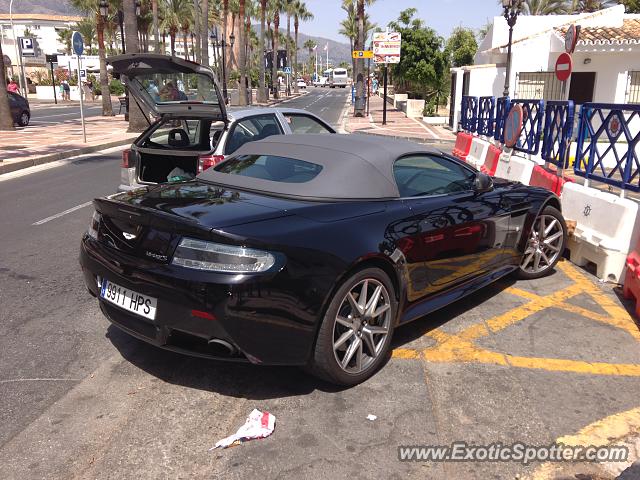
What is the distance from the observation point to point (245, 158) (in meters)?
4.40

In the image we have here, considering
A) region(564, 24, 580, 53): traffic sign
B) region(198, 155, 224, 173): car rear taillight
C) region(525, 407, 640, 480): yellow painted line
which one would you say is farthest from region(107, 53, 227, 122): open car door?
region(564, 24, 580, 53): traffic sign

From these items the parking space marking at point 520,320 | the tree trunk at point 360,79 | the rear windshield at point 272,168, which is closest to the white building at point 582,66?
the tree trunk at point 360,79

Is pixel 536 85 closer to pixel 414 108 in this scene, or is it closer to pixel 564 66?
pixel 414 108

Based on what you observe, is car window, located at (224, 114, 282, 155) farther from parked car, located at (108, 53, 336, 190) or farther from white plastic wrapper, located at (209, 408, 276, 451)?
white plastic wrapper, located at (209, 408, 276, 451)

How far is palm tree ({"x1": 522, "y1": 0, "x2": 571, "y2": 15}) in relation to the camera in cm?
4813

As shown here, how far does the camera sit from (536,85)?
22.6 metres

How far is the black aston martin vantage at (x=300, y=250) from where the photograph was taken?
2.95m

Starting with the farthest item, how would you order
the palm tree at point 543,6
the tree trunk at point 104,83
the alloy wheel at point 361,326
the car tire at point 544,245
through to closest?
the palm tree at point 543,6 → the tree trunk at point 104,83 → the car tire at point 544,245 → the alloy wheel at point 361,326

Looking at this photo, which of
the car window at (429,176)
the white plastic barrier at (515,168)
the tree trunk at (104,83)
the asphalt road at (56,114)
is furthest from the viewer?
the tree trunk at (104,83)

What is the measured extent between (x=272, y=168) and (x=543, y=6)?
52150 millimetres

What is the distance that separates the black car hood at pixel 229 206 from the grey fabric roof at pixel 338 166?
0.10 metres

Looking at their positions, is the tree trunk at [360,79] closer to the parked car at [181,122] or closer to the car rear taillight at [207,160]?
the parked car at [181,122]

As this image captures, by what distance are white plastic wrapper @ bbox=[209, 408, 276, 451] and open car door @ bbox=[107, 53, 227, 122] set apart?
12.3 ft

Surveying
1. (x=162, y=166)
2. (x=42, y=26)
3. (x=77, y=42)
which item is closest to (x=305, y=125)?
(x=162, y=166)
